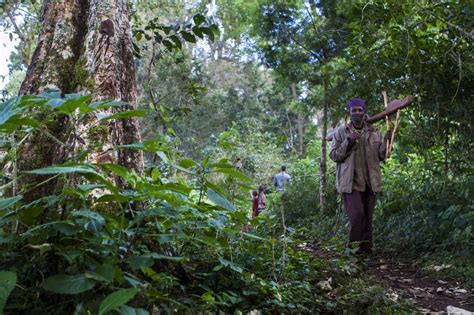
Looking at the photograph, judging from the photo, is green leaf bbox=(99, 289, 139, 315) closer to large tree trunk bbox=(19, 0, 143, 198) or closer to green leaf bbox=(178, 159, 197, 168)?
green leaf bbox=(178, 159, 197, 168)

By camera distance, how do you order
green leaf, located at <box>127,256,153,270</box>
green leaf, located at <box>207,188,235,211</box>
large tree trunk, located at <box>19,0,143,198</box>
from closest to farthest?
green leaf, located at <box>127,256,153,270</box>, green leaf, located at <box>207,188,235,211</box>, large tree trunk, located at <box>19,0,143,198</box>

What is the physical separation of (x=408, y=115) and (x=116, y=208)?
16.2 feet

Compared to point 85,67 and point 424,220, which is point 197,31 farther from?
point 424,220

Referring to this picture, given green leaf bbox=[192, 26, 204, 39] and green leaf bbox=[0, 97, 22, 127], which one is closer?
green leaf bbox=[0, 97, 22, 127]

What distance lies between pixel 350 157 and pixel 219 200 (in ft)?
12.2

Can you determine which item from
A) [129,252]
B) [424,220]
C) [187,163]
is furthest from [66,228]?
[424,220]

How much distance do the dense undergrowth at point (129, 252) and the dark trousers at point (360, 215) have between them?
2042 mm

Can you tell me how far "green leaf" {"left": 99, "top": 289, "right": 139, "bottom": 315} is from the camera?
1343 millimetres

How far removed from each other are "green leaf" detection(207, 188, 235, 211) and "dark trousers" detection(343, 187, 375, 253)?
363 cm

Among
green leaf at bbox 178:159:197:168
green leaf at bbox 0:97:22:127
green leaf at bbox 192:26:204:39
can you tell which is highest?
green leaf at bbox 192:26:204:39

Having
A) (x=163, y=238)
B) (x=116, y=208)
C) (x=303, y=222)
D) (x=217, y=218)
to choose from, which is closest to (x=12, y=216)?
(x=163, y=238)

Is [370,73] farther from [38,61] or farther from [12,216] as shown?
[12,216]

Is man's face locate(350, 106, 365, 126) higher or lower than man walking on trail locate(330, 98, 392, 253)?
higher

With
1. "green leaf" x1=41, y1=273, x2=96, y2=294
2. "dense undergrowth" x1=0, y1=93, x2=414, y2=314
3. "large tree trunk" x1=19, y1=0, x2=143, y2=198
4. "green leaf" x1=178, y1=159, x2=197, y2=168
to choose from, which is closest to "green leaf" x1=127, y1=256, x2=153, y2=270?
"dense undergrowth" x1=0, y1=93, x2=414, y2=314
